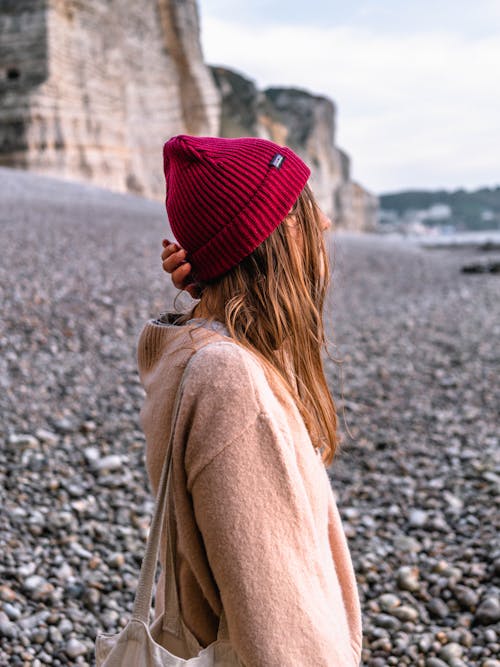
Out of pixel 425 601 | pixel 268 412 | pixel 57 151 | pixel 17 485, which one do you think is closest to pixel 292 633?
pixel 268 412

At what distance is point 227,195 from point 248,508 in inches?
22.6

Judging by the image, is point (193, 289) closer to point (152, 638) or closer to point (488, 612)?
point (152, 638)

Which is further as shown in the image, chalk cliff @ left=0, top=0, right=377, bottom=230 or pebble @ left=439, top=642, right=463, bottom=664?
chalk cliff @ left=0, top=0, right=377, bottom=230

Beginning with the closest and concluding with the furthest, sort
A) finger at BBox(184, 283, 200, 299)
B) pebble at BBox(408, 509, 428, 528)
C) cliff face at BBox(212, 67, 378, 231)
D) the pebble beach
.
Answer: finger at BBox(184, 283, 200, 299)
the pebble beach
pebble at BBox(408, 509, 428, 528)
cliff face at BBox(212, 67, 378, 231)

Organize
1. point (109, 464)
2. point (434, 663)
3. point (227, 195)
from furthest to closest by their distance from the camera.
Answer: point (109, 464)
point (434, 663)
point (227, 195)

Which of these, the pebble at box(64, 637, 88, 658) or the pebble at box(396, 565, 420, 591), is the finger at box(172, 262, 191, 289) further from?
the pebble at box(396, 565, 420, 591)

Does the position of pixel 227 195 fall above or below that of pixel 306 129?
below

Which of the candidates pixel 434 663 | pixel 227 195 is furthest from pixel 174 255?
pixel 434 663

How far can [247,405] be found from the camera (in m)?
1.16

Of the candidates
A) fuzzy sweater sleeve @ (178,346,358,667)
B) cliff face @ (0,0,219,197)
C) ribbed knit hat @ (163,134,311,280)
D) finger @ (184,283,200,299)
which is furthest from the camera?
cliff face @ (0,0,219,197)

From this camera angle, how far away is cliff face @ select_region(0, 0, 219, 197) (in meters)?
20.1

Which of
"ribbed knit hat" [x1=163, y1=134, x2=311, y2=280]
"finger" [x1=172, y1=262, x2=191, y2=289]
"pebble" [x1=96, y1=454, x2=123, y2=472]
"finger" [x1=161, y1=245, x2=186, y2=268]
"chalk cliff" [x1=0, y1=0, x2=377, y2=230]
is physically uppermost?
"chalk cliff" [x1=0, y1=0, x2=377, y2=230]

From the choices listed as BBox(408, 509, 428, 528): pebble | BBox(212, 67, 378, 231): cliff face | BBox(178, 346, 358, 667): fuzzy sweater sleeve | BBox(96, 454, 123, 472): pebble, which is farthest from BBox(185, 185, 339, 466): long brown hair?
BBox(212, 67, 378, 231): cliff face

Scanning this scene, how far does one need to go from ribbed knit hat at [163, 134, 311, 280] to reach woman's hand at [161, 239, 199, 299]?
25 millimetres
